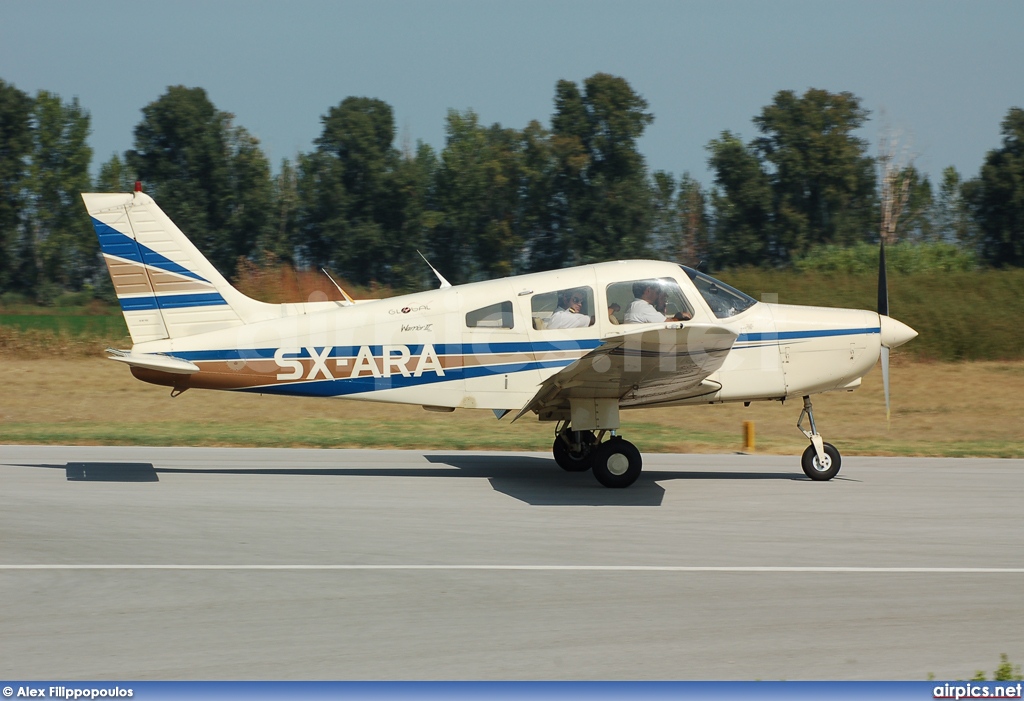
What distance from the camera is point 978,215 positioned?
155ft

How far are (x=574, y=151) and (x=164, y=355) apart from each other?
121ft

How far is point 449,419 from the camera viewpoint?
17922 millimetres

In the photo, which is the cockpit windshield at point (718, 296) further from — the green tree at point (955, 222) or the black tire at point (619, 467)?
the green tree at point (955, 222)

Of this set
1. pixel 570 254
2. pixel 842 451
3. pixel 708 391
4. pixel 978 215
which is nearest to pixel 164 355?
pixel 708 391

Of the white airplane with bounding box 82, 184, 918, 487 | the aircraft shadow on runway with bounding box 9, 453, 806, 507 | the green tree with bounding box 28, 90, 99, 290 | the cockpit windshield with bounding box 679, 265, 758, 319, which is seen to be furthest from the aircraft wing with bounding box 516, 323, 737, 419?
the green tree with bounding box 28, 90, 99, 290

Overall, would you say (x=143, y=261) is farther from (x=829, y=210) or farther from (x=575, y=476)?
(x=829, y=210)

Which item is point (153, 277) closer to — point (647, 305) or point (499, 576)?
point (647, 305)

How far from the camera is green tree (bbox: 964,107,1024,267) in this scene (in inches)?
1789

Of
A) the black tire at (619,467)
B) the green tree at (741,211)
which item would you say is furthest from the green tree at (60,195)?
the black tire at (619,467)

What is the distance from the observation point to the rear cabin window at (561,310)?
416 inches

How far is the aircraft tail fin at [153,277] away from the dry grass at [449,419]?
4108 millimetres

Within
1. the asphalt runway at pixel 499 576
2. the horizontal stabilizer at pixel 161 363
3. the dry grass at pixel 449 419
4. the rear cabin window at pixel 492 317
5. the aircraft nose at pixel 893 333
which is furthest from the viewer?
the dry grass at pixel 449 419

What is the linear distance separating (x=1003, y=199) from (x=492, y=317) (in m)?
42.4

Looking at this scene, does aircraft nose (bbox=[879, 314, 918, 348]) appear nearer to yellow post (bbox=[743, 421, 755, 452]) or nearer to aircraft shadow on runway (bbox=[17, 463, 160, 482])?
yellow post (bbox=[743, 421, 755, 452])
